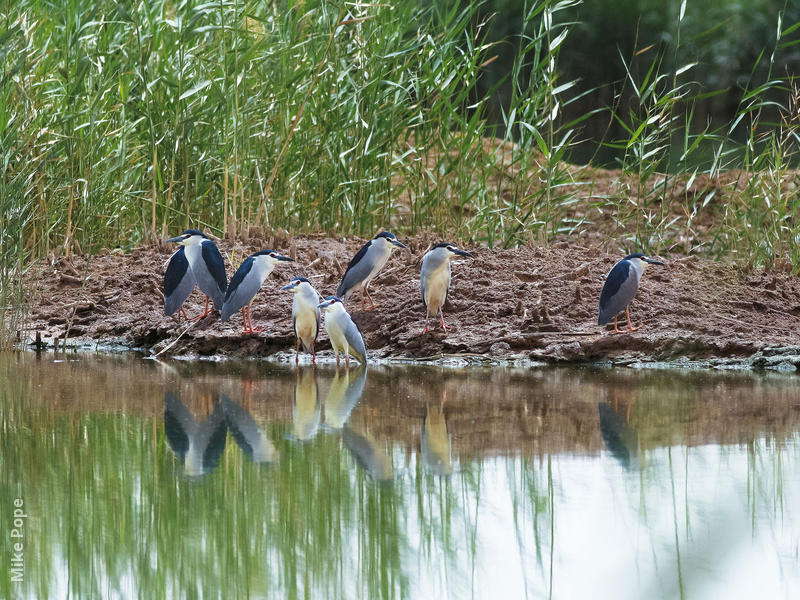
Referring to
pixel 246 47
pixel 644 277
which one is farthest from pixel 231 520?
pixel 246 47

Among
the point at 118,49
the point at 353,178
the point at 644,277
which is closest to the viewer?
the point at 644,277

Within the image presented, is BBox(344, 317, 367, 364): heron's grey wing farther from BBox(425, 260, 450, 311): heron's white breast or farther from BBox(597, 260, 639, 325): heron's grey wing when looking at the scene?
BBox(597, 260, 639, 325): heron's grey wing

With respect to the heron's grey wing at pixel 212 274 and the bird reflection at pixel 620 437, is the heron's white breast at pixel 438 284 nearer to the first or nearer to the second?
the heron's grey wing at pixel 212 274

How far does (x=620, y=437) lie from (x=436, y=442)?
2.12 ft

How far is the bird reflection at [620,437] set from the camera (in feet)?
11.2

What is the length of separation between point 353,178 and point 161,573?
5896 millimetres

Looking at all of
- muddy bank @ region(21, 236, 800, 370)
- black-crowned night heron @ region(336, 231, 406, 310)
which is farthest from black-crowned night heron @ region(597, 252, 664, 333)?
black-crowned night heron @ region(336, 231, 406, 310)

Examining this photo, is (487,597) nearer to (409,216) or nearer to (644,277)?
(644,277)

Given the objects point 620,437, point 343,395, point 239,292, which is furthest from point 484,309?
point 620,437

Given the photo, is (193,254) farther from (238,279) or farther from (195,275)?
(238,279)

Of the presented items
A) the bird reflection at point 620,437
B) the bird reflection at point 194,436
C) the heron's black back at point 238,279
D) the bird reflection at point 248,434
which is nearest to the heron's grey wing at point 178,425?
the bird reflection at point 194,436

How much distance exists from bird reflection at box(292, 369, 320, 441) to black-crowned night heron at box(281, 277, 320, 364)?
455mm

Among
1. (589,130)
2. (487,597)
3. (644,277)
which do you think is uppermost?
(589,130)

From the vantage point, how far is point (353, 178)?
26.5 ft
